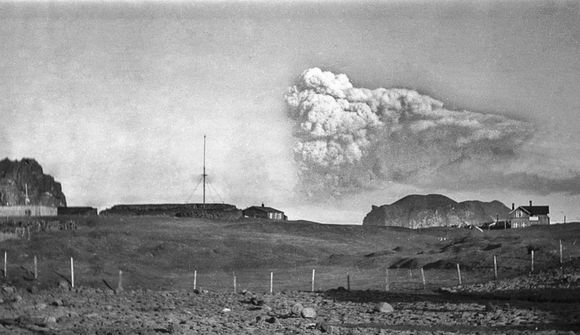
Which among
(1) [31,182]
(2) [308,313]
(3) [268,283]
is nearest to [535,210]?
(3) [268,283]

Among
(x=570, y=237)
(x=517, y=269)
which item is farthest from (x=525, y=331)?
(x=570, y=237)

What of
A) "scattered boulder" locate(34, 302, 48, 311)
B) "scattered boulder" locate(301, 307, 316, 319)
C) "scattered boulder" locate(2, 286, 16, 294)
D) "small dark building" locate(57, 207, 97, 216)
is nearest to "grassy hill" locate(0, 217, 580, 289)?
"scattered boulder" locate(2, 286, 16, 294)

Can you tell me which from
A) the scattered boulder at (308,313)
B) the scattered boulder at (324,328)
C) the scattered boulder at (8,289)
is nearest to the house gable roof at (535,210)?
the scattered boulder at (8,289)

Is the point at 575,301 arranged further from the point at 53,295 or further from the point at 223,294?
the point at 53,295

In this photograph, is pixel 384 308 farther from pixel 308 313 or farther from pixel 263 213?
pixel 263 213

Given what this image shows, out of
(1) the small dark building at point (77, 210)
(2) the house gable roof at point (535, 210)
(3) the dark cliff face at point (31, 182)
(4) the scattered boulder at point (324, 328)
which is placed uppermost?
(3) the dark cliff face at point (31, 182)

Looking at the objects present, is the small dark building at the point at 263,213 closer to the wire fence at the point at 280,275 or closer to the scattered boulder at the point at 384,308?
the wire fence at the point at 280,275
